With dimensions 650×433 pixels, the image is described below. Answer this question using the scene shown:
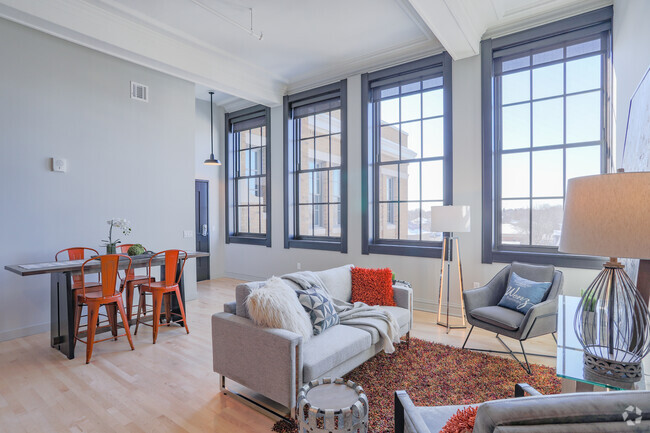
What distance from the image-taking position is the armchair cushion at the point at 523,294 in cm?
318

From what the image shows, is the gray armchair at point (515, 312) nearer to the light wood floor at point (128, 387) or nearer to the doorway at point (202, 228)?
the light wood floor at point (128, 387)

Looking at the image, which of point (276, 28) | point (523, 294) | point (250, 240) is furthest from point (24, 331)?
point (523, 294)

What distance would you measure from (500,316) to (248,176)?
5.38 meters

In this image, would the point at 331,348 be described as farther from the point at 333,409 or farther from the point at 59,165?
the point at 59,165

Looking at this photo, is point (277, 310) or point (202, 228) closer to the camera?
point (277, 310)

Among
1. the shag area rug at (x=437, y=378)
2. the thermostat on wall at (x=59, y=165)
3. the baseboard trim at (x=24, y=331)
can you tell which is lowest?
the shag area rug at (x=437, y=378)

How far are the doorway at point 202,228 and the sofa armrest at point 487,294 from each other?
5154 mm

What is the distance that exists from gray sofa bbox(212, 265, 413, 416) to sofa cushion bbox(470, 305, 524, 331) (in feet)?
3.37

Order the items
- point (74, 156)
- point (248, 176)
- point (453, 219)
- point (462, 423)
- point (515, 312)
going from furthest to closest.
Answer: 1. point (248, 176)
2. point (74, 156)
3. point (453, 219)
4. point (515, 312)
5. point (462, 423)

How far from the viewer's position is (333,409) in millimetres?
1663

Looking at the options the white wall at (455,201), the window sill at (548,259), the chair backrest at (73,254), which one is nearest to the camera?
the window sill at (548,259)

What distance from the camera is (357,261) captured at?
5.37m

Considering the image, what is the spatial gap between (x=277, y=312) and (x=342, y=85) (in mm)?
4248

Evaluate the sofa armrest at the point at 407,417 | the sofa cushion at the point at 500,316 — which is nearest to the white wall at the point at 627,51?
the sofa cushion at the point at 500,316
